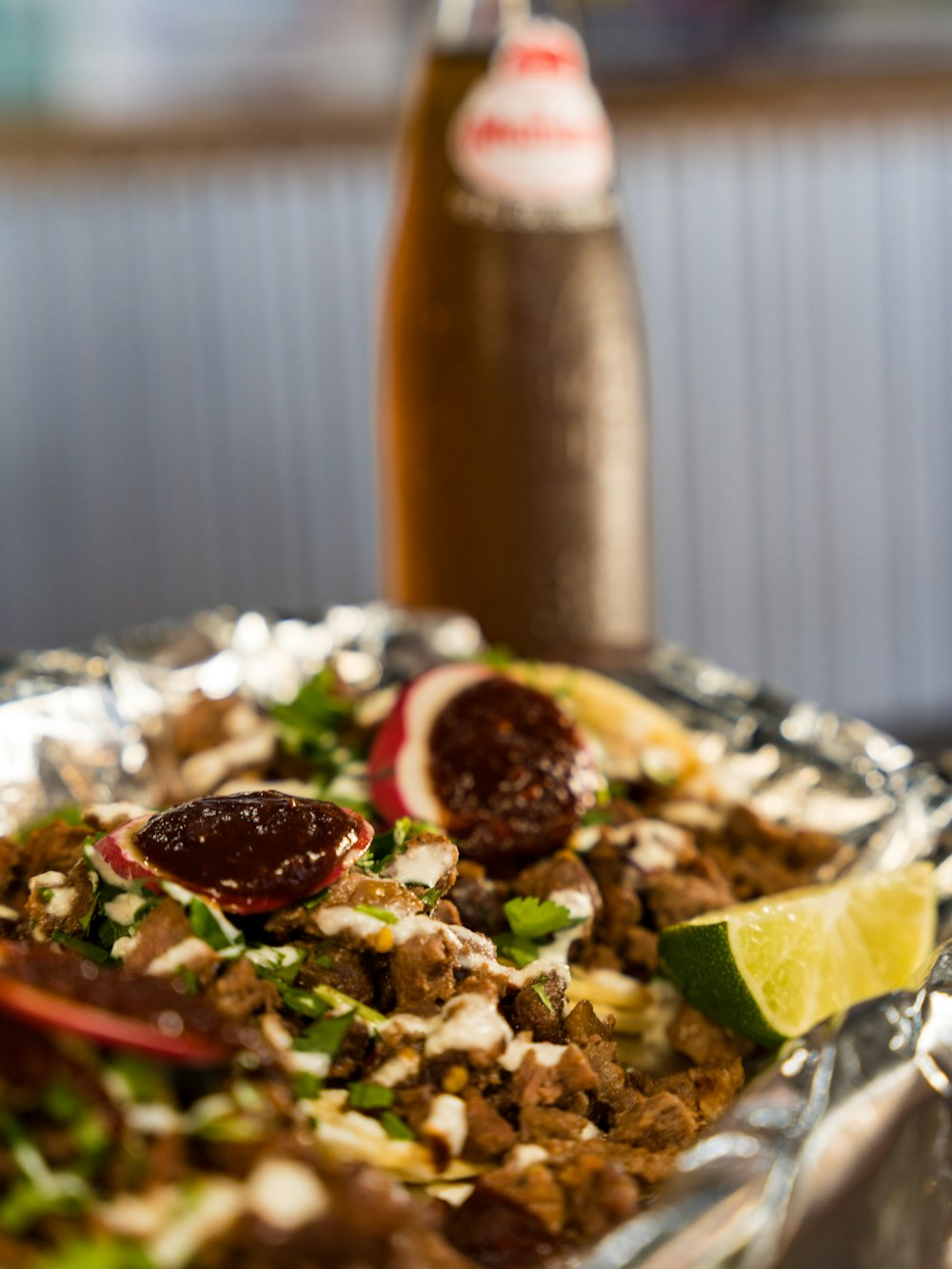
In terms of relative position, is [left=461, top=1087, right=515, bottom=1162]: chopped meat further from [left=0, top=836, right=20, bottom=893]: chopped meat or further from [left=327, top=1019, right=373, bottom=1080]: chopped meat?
[left=0, top=836, right=20, bottom=893]: chopped meat

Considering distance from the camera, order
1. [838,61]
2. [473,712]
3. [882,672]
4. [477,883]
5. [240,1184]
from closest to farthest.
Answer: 1. [240,1184]
2. [477,883]
3. [473,712]
4. [838,61]
5. [882,672]

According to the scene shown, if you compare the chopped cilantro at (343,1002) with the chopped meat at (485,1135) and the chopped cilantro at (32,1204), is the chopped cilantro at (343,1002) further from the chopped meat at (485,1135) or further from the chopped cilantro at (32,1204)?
the chopped cilantro at (32,1204)

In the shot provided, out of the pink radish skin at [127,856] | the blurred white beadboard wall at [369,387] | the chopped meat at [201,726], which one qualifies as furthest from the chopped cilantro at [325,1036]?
the blurred white beadboard wall at [369,387]

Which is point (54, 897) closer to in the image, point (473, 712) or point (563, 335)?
point (473, 712)

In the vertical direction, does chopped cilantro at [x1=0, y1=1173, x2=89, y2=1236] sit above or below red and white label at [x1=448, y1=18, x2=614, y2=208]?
below

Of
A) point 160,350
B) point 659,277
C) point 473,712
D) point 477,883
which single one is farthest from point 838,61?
point 477,883

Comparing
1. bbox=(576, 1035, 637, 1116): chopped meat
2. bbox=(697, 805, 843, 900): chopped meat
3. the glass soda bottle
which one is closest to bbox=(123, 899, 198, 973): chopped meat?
bbox=(576, 1035, 637, 1116): chopped meat

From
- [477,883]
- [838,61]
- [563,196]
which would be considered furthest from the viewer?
[838,61]

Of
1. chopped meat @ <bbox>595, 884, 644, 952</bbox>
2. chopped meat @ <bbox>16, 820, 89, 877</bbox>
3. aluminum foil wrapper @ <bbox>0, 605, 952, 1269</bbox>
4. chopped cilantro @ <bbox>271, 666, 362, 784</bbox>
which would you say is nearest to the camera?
aluminum foil wrapper @ <bbox>0, 605, 952, 1269</bbox>
